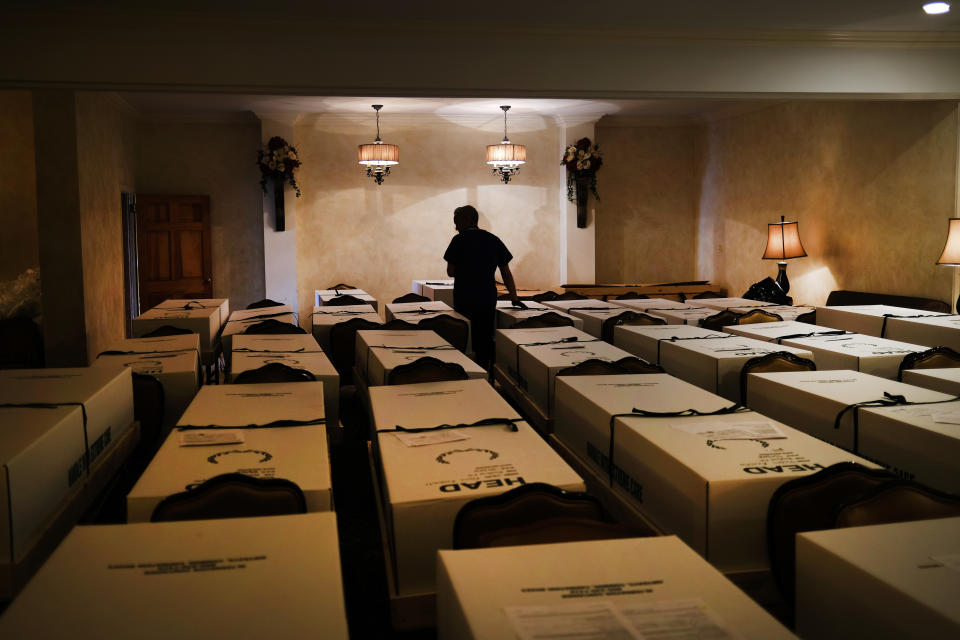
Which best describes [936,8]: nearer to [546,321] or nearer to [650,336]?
[650,336]

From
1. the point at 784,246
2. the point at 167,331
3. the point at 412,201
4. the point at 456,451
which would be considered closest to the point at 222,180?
the point at 412,201

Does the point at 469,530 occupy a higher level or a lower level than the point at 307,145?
lower

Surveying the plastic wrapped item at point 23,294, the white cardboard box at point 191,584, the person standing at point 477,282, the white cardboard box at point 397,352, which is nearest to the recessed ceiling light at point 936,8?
the person standing at point 477,282

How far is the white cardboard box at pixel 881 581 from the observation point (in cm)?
140

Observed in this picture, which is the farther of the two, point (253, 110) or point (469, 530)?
point (253, 110)

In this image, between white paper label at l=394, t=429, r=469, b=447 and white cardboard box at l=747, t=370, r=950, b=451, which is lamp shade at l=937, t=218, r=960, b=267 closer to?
white cardboard box at l=747, t=370, r=950, b=451

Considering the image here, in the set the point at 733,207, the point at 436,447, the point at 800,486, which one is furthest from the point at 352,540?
the point at 733,207

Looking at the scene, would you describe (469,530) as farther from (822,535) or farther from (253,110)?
(253,110)

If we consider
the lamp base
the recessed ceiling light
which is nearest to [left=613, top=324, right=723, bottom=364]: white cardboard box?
the recessed ceiling light

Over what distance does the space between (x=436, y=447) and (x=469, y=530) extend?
601 millimetres

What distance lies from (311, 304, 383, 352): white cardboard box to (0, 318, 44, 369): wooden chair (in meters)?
2.43

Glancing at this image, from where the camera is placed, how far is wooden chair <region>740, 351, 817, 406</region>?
143 inches

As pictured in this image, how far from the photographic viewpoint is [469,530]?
6.31 ft

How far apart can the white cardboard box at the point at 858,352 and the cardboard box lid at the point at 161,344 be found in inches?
131
